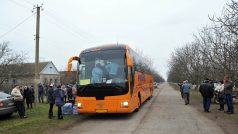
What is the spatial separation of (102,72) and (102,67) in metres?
0.27

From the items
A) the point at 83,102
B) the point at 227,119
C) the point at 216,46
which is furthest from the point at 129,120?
the point at 216,46

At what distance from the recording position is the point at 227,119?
46.8ft

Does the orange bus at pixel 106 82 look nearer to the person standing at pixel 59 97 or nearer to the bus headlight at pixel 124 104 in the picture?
the bus headlight at pixel 124 104

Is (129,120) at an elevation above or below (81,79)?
below

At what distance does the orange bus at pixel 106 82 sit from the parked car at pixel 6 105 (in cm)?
320

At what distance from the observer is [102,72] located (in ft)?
47.6

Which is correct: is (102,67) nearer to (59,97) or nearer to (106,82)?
(106,82)

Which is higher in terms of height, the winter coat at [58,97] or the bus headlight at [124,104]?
the winter coat at [58,97]

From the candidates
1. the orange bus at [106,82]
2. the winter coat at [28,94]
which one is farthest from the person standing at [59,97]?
the winter coat at [28,94]

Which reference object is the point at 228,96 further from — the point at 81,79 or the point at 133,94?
the point at 81,79

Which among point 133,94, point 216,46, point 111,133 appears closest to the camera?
point 111,133

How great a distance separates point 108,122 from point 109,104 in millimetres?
1004

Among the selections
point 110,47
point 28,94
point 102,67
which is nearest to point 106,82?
point 102,67

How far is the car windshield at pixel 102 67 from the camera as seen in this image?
1434 centimetres
